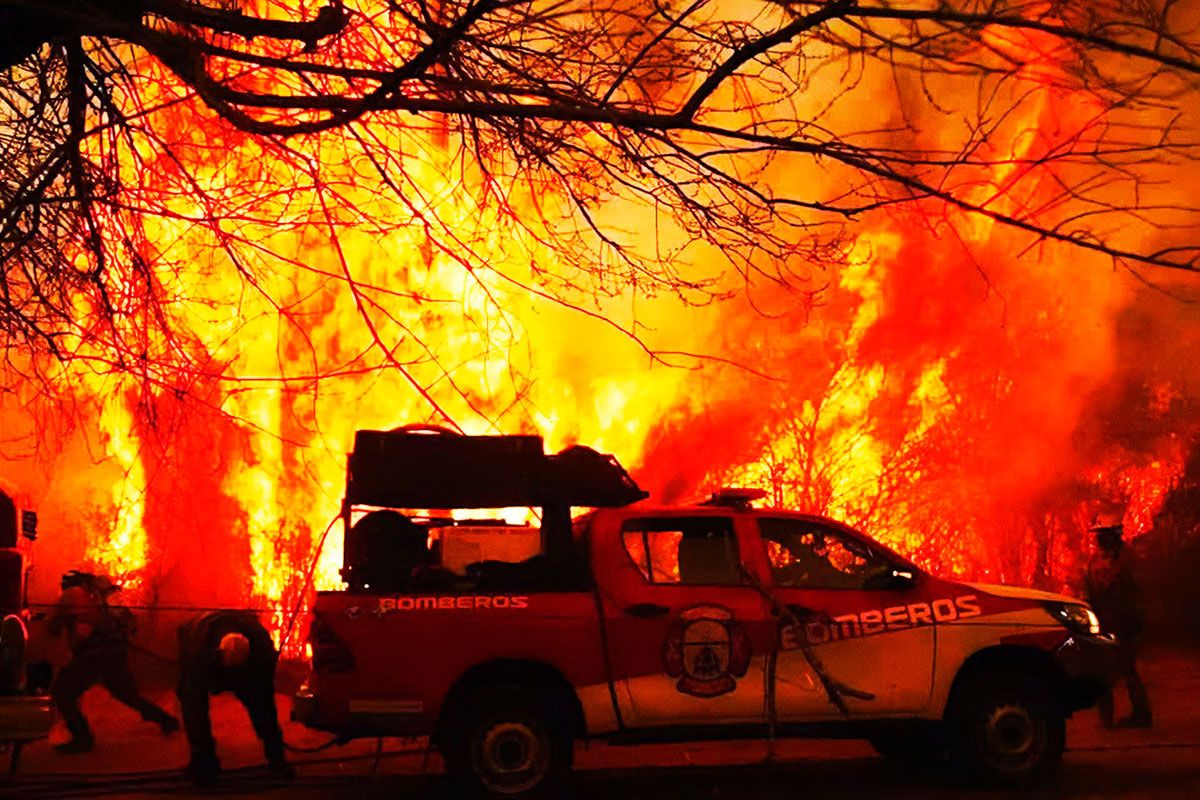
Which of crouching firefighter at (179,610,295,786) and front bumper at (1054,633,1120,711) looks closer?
front bumper at (1054,633,1120,711)

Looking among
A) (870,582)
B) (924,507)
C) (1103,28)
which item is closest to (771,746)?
(870,582)

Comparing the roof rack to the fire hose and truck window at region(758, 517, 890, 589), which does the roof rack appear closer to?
truck window at region(758, 517, 890, 589)

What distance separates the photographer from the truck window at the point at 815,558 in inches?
327

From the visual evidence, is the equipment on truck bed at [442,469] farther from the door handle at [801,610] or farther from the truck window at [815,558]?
the door handle at [801,610]

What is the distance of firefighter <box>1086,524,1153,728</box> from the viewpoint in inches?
441

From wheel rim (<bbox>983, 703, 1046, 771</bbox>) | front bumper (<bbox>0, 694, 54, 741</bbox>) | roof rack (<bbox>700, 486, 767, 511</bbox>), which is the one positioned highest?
roof rack (<bbox>700, 486, 767, 511</bbox>)

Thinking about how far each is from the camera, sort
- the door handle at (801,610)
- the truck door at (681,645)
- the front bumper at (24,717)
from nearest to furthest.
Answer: the truck door at (681,645), the door handle at (801,610), the front bumper at (24,717)

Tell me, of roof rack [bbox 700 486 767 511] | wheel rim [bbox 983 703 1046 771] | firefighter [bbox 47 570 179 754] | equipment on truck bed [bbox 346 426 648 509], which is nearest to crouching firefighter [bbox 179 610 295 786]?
equipment on truck bed [bbox 346 426 648 509]

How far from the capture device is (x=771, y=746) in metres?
8.02

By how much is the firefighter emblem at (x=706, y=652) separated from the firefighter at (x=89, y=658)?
5506mm

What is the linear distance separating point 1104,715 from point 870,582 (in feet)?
13.6

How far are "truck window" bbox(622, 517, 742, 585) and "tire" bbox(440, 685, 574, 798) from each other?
105 cm

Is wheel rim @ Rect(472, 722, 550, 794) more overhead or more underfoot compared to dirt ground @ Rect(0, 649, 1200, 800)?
more overhead

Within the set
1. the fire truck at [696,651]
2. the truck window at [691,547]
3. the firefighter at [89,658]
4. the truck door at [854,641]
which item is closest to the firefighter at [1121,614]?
the fire truck at [696,651]
